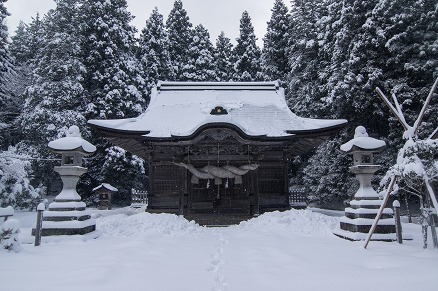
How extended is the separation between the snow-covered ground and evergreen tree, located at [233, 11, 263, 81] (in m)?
25.9

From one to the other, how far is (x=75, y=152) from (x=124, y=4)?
24.0m

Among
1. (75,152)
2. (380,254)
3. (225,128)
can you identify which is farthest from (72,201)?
(380,254)

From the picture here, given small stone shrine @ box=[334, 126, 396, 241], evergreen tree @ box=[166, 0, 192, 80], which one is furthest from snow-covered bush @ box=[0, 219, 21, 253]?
evergreen tree @ box=[166, 0, 192, 80]

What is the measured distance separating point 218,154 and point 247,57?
937 inches

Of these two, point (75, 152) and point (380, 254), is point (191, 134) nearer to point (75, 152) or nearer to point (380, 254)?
point (75, 152)

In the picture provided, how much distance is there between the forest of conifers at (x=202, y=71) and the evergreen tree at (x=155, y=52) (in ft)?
0.38

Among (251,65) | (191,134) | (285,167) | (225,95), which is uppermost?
(251,65)

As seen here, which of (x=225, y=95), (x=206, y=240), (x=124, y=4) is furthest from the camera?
(x=124, y=4)

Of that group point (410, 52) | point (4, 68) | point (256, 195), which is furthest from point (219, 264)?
point (4, 68)

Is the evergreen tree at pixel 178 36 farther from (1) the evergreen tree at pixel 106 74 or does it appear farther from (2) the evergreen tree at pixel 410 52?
(2) the evergreen tree at pixel 410 52

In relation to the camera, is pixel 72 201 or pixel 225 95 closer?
pixel 72 201

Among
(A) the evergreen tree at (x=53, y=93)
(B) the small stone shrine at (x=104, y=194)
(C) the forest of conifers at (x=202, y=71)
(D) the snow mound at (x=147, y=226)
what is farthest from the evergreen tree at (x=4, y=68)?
(D) the snow mound at (x=147, y=226)

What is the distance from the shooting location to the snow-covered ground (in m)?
4.46

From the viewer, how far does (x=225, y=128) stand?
37.7 ft
